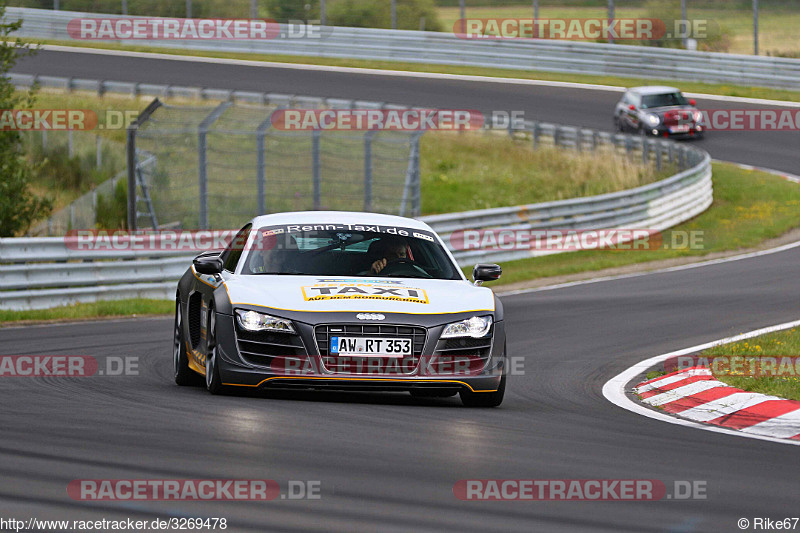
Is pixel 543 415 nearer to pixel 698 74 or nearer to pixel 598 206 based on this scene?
pixel 598 206

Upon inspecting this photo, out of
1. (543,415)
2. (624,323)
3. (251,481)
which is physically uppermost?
(251,481)

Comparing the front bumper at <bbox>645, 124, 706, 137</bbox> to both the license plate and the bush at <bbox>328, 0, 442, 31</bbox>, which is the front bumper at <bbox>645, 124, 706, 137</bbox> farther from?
the license plate

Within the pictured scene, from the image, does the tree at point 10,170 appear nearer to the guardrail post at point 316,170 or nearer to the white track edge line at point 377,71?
the guardrail post at point 316,170

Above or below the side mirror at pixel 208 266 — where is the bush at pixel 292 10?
above

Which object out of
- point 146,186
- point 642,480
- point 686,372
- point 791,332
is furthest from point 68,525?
point 146,186

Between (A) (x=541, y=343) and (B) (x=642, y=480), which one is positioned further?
(A) (x=541, y=343)

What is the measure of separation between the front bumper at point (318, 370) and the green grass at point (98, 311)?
7.45 meters

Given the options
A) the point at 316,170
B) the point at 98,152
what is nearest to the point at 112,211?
the point at 98,152

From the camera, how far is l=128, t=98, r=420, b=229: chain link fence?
21359 mm

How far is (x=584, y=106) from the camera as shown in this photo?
133 feet

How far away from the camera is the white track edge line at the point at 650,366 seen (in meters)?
8.07

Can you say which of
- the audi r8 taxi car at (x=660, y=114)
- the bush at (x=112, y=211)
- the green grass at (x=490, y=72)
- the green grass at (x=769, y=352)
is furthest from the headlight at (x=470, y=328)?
the green grass at (x=490, y=72)

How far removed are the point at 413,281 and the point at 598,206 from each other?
52.9 feet

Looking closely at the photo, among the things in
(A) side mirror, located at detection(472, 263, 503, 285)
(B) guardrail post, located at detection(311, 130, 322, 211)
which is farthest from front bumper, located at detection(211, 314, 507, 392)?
(B) guardrail post, located at detection(311, 130, 322, 211)
